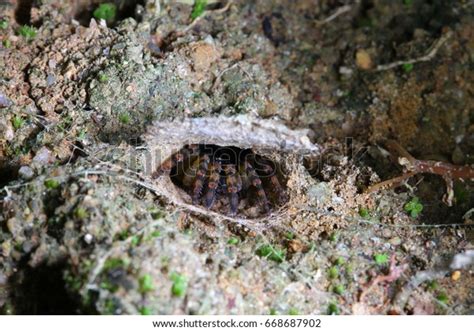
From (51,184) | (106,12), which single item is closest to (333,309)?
(51,184)

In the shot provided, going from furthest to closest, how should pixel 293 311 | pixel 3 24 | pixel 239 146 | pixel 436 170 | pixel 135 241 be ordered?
pixel 239 146, pixel 3 24, pixel 436 170, pixel 293 311, pixel 135 241

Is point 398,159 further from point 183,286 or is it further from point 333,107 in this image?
point 183,286

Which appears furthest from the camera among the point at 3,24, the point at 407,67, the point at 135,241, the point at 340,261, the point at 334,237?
the point at 407,67

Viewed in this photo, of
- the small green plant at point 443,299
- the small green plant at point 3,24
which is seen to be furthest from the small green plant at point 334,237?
the small green plant at point 3,24

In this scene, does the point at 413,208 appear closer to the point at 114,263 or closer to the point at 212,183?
the point at 212,183

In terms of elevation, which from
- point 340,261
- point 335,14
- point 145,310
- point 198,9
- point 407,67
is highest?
point 198,9

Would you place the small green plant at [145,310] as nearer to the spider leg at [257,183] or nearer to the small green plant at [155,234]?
the small green plant at [155,234]

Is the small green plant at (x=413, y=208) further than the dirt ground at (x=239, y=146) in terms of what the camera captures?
Yes
